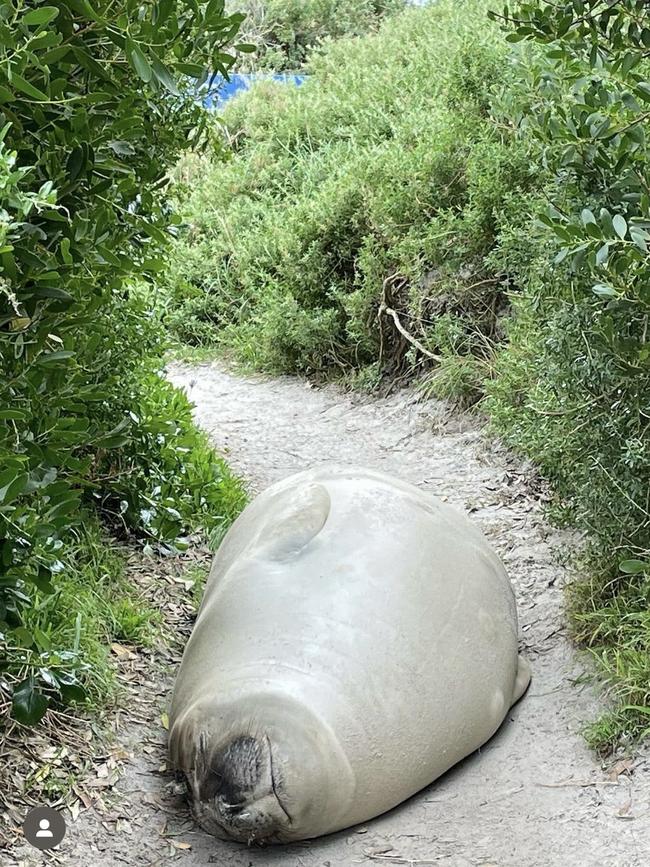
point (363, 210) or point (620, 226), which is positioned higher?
point (620, 226)

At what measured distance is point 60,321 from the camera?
2.50m

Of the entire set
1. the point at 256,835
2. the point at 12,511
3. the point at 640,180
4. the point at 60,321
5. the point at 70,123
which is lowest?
the point at 256,835

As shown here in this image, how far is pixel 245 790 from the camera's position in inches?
109

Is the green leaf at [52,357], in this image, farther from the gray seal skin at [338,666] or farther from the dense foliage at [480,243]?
the dense foliage at [480,243]

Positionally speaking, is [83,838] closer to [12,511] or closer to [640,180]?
[12,511]

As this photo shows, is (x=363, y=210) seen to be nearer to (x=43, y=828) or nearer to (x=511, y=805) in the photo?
(x=511, y=805)

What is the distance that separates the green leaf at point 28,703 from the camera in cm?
267

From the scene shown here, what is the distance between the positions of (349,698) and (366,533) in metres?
0.62

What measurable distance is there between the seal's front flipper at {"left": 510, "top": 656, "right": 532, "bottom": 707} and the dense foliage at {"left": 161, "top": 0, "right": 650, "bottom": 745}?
0.24 m

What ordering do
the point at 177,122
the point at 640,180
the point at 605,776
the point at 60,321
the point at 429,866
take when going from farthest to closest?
the point at 177,122, the point at 640,180, the point at 605,776, the point at 429,866, the point at 60,321

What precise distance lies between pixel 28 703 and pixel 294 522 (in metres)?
1.12

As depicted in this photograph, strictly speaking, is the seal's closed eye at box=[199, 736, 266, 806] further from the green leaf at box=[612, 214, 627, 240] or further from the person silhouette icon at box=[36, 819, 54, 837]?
the green leaf at box=[612, 214, 627, 240]

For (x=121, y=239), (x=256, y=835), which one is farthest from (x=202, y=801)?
(x=121, y=239)

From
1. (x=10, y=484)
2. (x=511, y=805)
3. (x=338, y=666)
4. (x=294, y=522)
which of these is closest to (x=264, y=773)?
(x=338, y=666)
